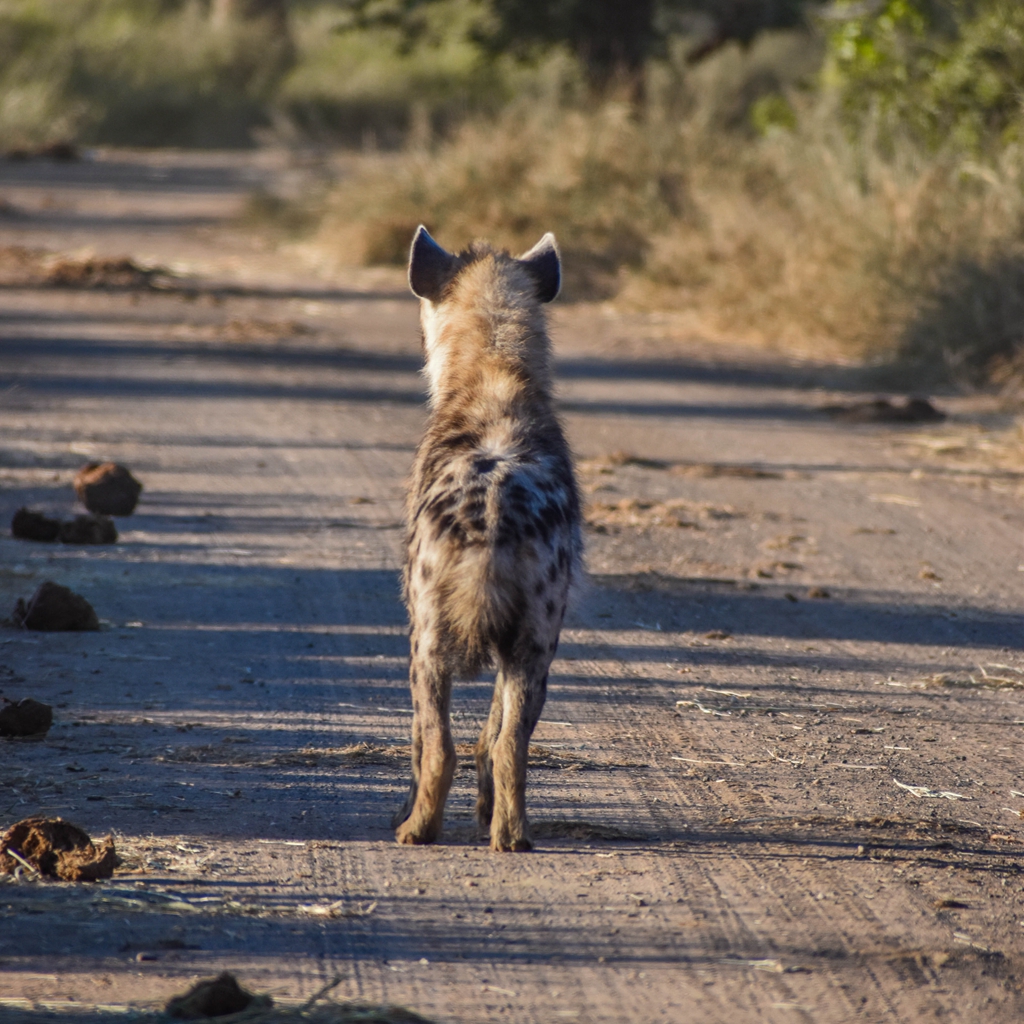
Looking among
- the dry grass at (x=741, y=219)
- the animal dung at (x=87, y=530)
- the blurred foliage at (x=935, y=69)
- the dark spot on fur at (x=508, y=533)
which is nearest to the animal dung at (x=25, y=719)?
the dark spot on fur at (x=508, y=533)

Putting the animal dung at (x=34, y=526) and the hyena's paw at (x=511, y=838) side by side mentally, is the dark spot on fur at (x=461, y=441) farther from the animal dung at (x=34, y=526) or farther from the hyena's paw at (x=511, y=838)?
the animal dung at (x=34, y=526)

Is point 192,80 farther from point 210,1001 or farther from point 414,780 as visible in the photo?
point 210,1001

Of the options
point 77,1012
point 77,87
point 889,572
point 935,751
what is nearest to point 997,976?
point 935,751

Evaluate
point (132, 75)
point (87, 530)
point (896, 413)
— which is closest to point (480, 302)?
point (87, 530)

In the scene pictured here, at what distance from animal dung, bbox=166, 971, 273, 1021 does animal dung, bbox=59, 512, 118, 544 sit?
15.1 ft

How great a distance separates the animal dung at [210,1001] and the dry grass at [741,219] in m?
9.90

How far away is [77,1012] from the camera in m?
3.31

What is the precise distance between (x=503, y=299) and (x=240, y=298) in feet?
38.4

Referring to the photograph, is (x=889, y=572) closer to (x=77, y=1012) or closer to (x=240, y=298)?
(x=77, y=1012)

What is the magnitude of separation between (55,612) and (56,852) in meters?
2.41

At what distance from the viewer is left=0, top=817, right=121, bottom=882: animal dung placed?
Result: 3955mm

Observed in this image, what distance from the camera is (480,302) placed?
203 inches

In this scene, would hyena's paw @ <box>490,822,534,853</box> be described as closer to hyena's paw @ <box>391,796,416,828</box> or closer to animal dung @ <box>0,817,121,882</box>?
hyena's paw @ <box>391,796,416,828</box>

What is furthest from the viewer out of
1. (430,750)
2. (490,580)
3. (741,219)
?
(741,219)
